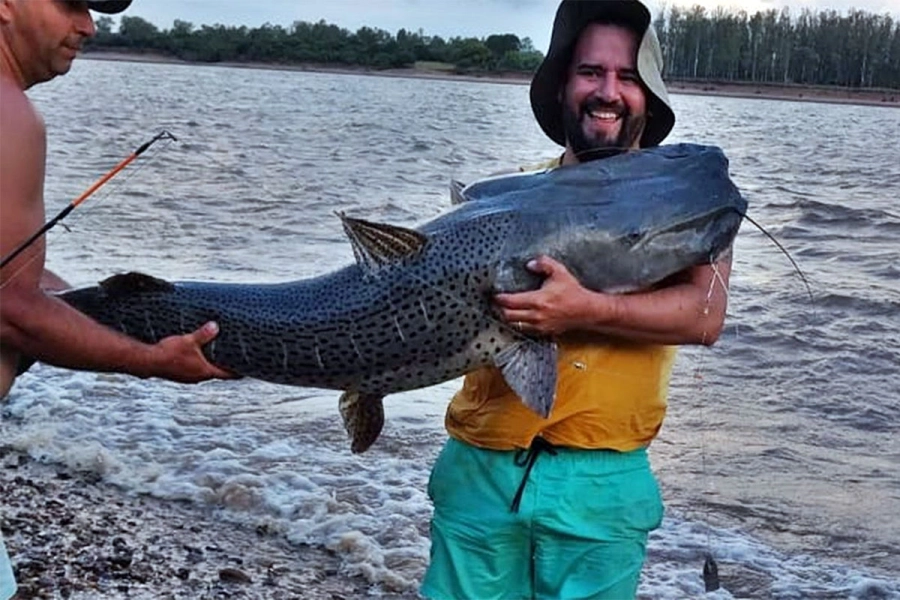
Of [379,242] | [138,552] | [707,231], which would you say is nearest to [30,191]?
[379,242]

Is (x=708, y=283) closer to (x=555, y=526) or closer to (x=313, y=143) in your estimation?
(x=555, y=526)

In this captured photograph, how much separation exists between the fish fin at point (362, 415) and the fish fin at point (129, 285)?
2.12ft

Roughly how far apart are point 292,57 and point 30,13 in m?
99.9

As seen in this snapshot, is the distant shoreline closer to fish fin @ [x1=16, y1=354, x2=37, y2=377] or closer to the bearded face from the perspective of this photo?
the bearded face

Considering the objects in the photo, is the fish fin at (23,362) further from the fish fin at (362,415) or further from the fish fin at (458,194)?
the fish fin at (458,194)

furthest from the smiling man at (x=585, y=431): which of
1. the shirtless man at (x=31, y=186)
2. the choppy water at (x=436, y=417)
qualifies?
the choppy water at (x=436, y=417)

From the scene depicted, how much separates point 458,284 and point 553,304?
0.30 meters

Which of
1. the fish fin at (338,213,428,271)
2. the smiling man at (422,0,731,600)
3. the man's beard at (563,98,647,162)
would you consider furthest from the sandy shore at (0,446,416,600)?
the man's beard at (563,98,647,162)

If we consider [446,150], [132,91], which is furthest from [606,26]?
[132,91]

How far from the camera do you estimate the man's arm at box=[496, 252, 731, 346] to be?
3.21 meters

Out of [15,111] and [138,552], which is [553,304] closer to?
[15,111]

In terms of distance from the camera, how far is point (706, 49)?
97.8 meters

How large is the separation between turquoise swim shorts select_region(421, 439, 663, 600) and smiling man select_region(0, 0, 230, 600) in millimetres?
1168

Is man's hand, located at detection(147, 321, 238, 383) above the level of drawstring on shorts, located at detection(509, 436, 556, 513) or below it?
above
